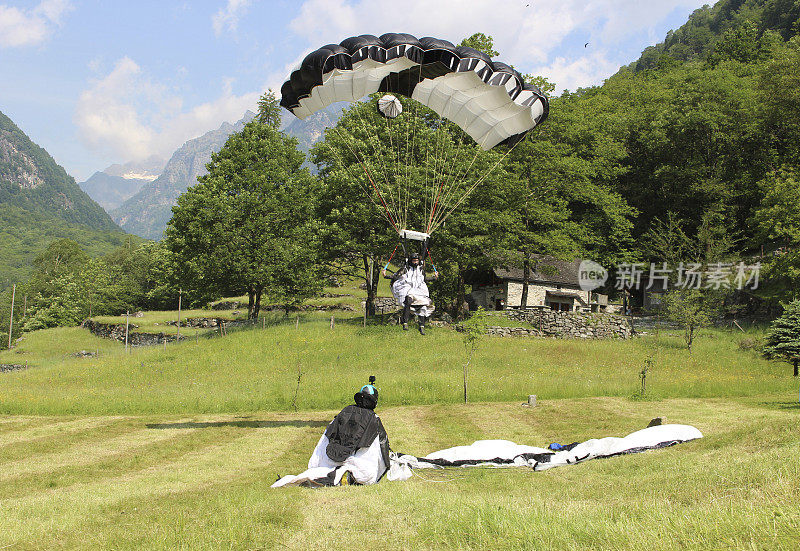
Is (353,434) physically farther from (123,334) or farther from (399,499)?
(123,334)

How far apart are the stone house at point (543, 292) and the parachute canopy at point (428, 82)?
28079mm

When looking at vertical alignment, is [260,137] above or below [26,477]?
above

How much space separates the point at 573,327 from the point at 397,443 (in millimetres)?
23455

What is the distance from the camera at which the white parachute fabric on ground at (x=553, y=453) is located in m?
10.7

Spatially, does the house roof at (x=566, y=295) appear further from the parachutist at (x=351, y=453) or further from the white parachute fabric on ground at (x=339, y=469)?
the white parachute fabric on ground at (x=339, y=469)

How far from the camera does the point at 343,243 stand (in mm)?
34594

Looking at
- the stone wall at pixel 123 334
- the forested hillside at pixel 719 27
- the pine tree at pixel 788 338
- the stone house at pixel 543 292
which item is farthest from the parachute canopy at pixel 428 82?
the forested hillside at pixel 719 27

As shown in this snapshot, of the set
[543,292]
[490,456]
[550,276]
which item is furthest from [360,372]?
[543,292]

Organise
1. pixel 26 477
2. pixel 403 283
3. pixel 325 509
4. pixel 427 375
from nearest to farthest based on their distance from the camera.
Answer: pixel 325 509 → pixel 26 477 → pixel 403 283 → pixel 427 375

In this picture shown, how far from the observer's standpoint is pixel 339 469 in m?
9.38

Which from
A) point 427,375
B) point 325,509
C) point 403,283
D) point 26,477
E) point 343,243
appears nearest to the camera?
point 325,509

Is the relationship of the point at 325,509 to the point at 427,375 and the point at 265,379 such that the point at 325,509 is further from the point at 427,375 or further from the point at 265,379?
the point at 265,379

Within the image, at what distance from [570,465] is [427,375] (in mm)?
12202

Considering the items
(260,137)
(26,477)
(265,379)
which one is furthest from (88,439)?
(260,137)
